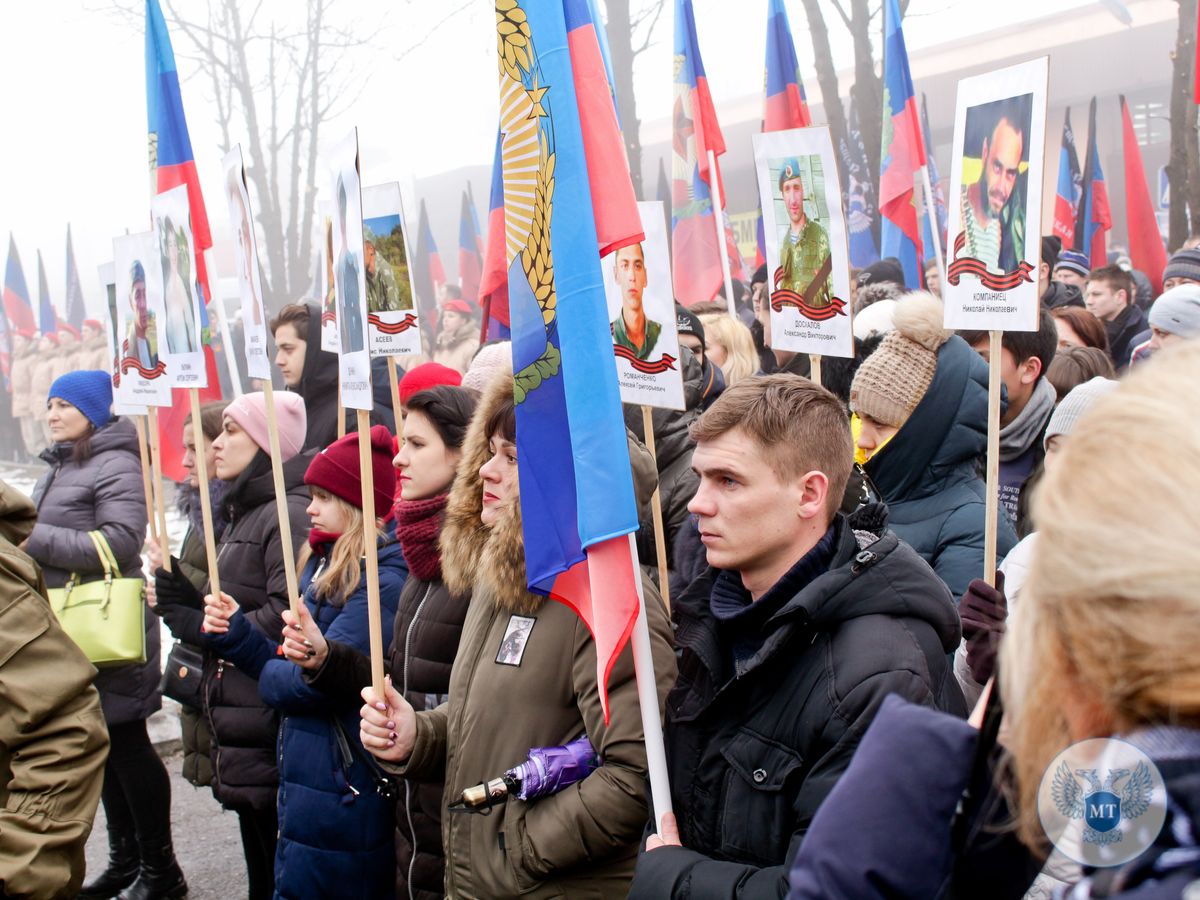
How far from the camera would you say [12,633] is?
8.16 ft

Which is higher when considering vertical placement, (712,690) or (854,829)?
(854,829)

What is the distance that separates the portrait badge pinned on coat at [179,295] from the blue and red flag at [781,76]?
328 cm

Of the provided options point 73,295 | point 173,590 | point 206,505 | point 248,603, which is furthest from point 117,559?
point 73,295

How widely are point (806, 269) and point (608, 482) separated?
144cm

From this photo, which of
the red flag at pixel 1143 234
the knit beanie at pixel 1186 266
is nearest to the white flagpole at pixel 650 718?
the knit beanie at pixel 1186 266

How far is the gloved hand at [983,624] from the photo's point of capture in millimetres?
2441

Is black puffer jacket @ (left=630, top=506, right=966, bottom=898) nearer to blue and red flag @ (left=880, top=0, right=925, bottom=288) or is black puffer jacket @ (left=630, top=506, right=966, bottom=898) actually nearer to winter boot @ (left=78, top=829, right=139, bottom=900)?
winter boot @ (left=78, top=829, right=139, bottom=900)

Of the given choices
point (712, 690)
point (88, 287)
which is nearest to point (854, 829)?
point (712, 690)

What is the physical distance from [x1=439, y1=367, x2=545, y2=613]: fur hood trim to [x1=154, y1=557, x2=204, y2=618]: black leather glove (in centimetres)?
162

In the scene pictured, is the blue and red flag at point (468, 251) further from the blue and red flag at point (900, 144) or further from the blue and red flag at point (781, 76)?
the blue and red flag at point (781, 76)

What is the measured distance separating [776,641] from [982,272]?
146cm

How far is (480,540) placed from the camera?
3.09 metres

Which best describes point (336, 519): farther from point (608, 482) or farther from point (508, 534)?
point (608, 482)

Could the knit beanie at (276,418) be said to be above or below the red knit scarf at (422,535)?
above
